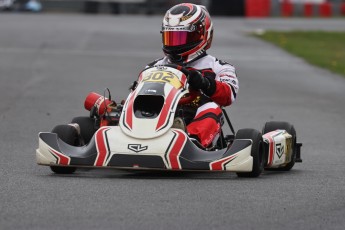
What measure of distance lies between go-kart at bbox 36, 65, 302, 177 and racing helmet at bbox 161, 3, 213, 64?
1.59ft

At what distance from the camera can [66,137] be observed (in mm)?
8633

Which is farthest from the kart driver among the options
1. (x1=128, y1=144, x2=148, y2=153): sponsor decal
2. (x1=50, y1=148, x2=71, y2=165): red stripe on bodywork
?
(x1=50, y1=148, x2=71, y2=165): red stripe on bodywork

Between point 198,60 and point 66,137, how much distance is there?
1391mm

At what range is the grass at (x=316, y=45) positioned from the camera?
78.3 feet

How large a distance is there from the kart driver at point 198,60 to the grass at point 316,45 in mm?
12415

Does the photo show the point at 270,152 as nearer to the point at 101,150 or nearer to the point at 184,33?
the point at 184,33

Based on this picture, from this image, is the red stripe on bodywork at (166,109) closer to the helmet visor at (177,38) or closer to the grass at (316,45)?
the helmet visor at (177,38)

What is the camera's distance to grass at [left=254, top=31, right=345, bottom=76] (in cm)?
2386

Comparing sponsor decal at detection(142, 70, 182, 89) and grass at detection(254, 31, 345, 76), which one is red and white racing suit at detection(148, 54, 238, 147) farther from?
grass at detection(254, 31, 345, 76)

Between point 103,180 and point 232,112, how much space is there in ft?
24.2

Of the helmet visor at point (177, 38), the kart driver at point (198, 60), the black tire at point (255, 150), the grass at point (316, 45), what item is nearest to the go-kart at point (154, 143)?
the black tire at point (255, 150)

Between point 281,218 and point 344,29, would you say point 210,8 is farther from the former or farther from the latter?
point 281,218

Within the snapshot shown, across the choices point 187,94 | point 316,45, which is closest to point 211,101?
point 187,94

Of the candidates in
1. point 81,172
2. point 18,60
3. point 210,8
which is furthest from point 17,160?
point 210,8
